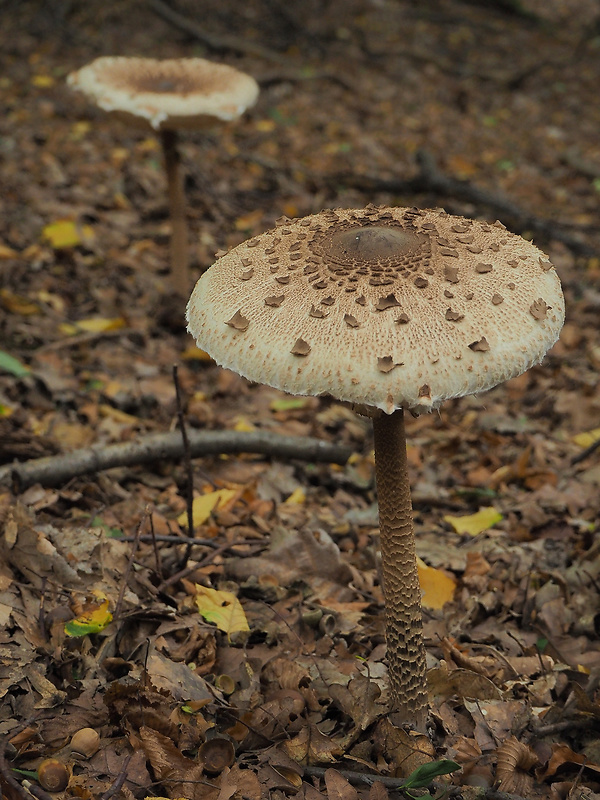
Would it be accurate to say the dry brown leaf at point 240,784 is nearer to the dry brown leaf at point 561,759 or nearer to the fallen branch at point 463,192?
the dry brown leaf at point 561,759

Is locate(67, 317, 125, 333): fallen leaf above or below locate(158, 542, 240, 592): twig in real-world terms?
below

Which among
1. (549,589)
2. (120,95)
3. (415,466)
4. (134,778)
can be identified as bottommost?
(415,466)

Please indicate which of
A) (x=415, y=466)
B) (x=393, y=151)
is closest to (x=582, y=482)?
(x=415, y=466)

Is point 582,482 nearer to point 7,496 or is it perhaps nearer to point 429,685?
point 429,685

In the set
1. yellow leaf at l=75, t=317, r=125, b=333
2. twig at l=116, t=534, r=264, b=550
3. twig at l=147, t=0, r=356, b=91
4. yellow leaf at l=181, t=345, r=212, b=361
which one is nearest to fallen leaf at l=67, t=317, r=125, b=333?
yellow leaf at l=75, t=317, r=125, b=333

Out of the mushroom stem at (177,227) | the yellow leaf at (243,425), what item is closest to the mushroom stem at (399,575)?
the yellow leaf at (243,425)

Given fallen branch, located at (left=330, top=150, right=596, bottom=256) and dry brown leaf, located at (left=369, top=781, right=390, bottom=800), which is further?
fallen branch, located at (left=330, top=150, right=596, bottom=256)

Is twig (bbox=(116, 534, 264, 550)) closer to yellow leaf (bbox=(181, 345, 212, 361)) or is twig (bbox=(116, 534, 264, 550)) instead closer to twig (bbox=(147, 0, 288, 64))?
yellow leaf (bbox=(181, 345, 212, 361))
